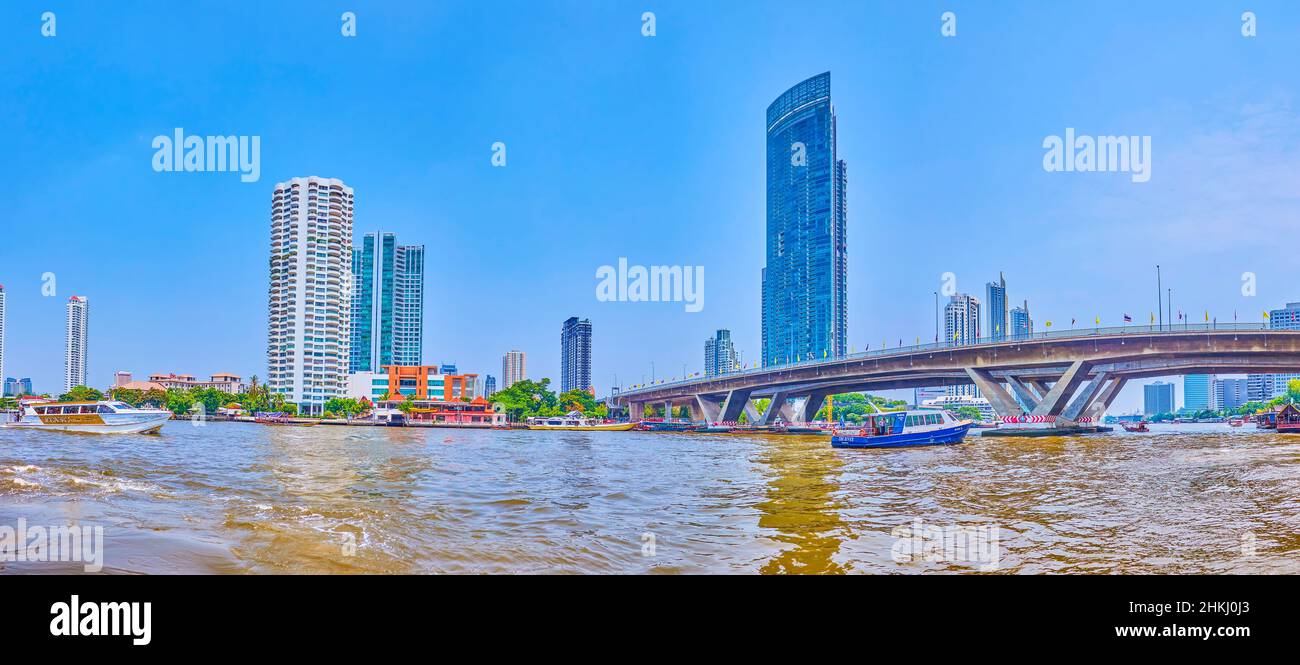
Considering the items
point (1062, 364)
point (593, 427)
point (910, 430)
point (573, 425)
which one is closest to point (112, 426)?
point (910, 430)

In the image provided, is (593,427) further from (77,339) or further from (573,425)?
(77,339)

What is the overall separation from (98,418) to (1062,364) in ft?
286

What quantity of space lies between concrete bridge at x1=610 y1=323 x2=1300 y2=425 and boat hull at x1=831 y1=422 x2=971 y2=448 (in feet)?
64.8

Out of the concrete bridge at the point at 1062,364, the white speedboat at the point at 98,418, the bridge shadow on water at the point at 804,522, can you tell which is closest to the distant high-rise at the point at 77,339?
the white speedboat at the point at 98,418

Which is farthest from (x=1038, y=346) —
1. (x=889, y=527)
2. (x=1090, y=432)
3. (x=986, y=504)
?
(x=889, y=527)

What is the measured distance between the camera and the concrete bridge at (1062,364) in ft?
200

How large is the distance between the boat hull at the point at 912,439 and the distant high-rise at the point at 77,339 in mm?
130406

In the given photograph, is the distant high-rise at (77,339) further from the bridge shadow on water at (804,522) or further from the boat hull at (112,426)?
the bridge shadow on water at (804,522)

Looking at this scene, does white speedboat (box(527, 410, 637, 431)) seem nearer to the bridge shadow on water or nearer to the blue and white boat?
the blue and white boat

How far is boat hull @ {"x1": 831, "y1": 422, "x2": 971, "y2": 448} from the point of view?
53438 mm
